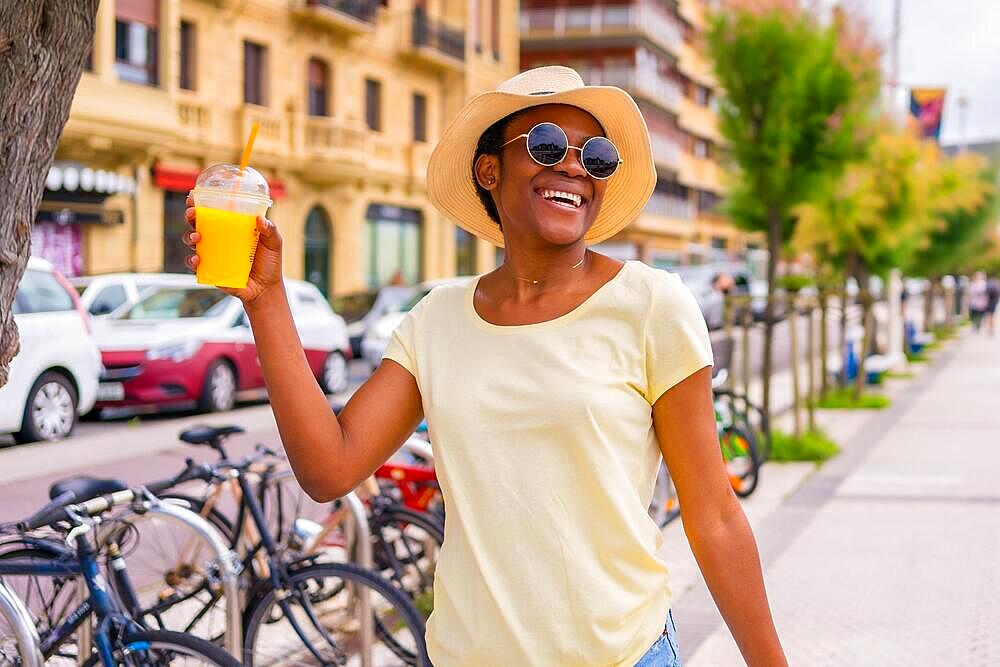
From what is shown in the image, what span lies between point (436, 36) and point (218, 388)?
2152 cm

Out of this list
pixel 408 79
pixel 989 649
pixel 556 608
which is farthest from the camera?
pixel 408 79

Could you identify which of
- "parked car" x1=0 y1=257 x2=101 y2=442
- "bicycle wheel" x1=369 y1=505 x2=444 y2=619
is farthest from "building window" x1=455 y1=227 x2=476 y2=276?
A: "bicycle wheel" x1=369 y1=505 x2=444 y2=619

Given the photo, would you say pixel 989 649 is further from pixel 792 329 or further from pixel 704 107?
pixel 704 107

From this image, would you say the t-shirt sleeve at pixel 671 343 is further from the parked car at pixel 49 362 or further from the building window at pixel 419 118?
the building window at pixel 419 118

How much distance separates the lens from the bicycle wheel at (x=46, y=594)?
11.2 ft

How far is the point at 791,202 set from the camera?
1128 centimetres

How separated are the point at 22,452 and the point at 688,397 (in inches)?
389

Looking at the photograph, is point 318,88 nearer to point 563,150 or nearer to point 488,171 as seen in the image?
point 488,171

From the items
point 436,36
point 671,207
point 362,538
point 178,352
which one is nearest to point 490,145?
point 362,538

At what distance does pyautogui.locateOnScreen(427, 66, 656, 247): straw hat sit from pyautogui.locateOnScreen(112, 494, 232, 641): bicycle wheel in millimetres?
1959

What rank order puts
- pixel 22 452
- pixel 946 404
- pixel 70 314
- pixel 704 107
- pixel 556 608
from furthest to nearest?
pixel 704 107 < pixel 946 404 < pixel 70 314 < pixel 22 452 < pixel 556 608

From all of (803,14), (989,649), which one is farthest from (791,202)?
(989,649)

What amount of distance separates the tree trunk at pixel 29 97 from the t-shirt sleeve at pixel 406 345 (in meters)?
1.14

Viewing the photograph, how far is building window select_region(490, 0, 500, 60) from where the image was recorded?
38031mm
